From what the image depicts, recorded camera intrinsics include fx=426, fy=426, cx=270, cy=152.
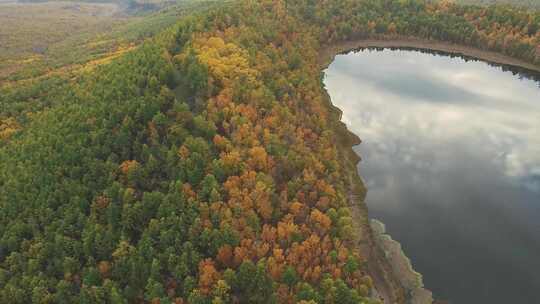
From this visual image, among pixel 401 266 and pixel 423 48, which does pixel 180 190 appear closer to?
pixel 401 266

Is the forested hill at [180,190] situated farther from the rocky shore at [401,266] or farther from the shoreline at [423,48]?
the shoreline at [423,48]

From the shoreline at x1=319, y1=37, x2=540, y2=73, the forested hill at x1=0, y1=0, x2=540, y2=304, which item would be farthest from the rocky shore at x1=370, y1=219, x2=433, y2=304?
the shoreline at x1=319, y1=37, x2=540, y2=73

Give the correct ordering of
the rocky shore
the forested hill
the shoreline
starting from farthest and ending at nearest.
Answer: the shoreline → the rocky shore → the forested hill

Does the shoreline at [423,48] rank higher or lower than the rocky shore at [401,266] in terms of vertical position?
higher

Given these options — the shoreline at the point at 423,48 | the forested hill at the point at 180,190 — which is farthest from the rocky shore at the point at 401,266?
the shoreline at the point at 423,48

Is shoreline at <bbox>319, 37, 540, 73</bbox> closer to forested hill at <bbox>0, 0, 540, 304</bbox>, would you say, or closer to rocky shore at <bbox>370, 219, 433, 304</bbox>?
forested hill at <bbox>0, 0, 540, 304</bbox>

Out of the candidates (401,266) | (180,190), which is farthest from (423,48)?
(180,190)

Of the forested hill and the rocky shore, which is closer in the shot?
the forested hill

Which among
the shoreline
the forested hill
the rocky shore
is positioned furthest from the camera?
the shoreline
